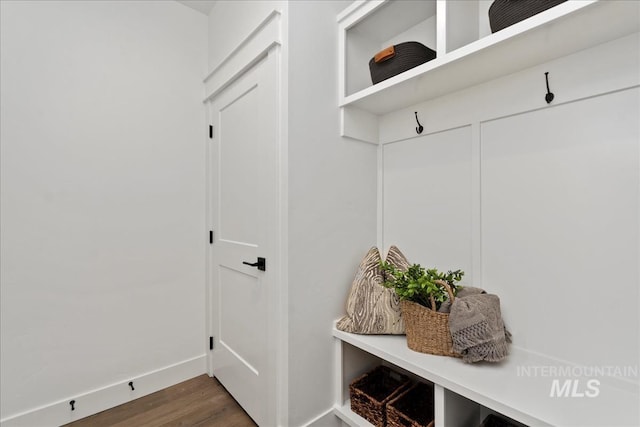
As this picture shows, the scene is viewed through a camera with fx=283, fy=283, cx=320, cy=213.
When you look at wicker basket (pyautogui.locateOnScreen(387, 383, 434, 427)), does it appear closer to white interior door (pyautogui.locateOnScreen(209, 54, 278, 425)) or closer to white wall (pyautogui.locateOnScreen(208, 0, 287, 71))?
white interior door (pyautogui.locateOnScreen(209, 54, 278, 425))

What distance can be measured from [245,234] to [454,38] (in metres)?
1.39

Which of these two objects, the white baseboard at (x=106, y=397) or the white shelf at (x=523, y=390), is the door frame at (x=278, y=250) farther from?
the white baseboard at (x=106, y=397)

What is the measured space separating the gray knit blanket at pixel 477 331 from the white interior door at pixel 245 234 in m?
0.81

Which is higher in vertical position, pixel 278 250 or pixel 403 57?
pixel 403 57

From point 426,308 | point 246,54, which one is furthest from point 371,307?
point 246,54

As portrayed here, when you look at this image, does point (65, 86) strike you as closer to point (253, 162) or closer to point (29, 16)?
point (29, 16)

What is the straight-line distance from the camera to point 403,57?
1294 millimetres

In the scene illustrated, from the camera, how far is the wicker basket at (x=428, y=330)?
3.84 feet

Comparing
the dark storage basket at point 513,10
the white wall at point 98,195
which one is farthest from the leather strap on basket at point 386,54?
the white wall at point 98,195

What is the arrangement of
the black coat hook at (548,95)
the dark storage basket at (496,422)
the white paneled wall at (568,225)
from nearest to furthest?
the white paneled wall at (568,225)
the black coat hook at (548,95)
the dark storage basket at (496,422)

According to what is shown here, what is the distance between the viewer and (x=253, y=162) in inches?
62.8

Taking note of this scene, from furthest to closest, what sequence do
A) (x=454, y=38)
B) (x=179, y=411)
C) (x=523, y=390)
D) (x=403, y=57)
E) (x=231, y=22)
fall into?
(x=231, y=22)
(x=179, y=411)
(x=403, y=57)
(x=454, y=38)
(x=523, y=390)

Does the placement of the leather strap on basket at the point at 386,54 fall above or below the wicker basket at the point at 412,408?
above

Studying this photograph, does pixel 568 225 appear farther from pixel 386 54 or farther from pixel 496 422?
pixel 386 54
